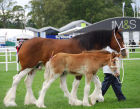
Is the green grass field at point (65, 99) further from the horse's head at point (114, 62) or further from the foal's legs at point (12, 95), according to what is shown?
the horse's head at point (114, 62)

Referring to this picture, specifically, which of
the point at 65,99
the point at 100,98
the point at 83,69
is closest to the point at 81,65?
the point at 83,69

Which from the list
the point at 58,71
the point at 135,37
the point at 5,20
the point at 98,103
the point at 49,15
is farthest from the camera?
the point at 5,20

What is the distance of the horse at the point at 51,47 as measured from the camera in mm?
8336

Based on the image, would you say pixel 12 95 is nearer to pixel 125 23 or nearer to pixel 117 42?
pixel 117 42

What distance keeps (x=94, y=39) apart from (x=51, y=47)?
1.26 meters

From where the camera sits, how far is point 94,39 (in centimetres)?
844

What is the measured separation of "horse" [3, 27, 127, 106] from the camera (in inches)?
328

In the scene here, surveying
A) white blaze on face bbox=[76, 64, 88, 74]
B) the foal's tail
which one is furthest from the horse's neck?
the foal's tail

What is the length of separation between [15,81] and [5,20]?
274 ft

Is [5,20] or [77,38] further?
[5,20]

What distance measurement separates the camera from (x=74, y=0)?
7956 centimetres

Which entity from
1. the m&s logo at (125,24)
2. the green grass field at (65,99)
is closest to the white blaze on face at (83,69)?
the green grass field at (65,99)

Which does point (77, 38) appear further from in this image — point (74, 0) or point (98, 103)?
point (74, 0)

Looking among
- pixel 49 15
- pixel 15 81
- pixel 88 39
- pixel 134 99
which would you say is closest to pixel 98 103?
pixel 134 99
